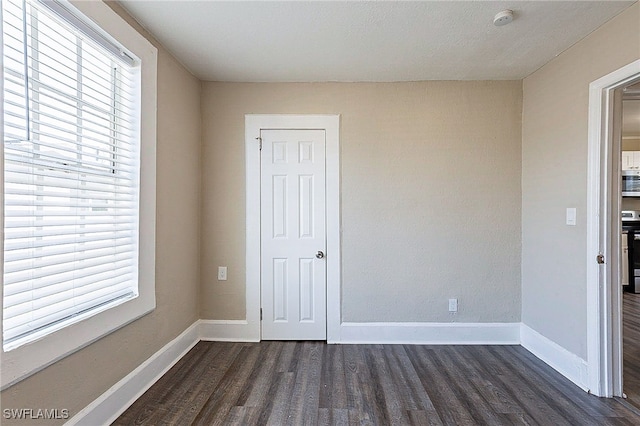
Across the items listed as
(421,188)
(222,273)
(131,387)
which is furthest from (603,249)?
(131,387)

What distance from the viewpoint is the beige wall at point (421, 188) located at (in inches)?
114

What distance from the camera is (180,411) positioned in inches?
75.0

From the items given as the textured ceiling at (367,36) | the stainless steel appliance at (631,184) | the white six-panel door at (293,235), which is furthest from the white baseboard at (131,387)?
the stainless steel appliance at (631,184)

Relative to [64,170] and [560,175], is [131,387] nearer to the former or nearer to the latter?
[64,170]

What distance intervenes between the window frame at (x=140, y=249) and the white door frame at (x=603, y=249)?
3.05 metres

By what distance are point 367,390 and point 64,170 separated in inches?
89.0

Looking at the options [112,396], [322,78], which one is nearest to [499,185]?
[322,78]

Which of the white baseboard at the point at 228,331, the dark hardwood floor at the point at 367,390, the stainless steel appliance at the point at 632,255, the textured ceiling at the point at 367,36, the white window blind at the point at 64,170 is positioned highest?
the textured ceiling at the point at 367,36

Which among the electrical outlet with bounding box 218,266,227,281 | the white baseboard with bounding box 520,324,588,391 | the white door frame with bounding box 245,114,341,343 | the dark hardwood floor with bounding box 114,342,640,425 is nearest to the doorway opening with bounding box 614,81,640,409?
the white baseboard with bounding box 520,324,588,391

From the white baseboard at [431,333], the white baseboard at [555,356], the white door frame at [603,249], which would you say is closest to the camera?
the white door frame at [603,249]

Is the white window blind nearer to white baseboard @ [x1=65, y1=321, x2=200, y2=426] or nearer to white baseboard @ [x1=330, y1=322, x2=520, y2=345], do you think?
white baseboard @ [x1=65, y1=321, x2=200, y2=426]

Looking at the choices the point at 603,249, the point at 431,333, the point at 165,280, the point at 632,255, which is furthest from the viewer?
the point at 632,255

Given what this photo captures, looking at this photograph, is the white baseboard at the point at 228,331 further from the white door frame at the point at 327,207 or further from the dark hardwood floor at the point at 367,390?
the dark hardwood floor at the point at 367,390

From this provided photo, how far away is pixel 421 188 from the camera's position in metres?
2.92
